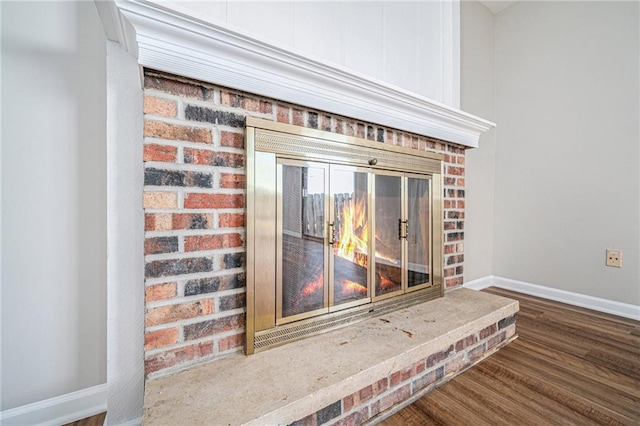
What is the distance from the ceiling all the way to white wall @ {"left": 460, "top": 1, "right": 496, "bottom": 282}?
0.03 meters

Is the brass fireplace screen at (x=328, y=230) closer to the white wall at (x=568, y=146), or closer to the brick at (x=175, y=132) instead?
the brick at (x=175, y=132)

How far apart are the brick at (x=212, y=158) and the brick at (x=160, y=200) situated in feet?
0.42

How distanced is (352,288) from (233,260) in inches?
23.2

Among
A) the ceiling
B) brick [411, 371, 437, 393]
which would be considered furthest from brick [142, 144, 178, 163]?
the ceiling

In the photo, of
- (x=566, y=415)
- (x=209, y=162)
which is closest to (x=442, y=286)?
(x=566, y=415)

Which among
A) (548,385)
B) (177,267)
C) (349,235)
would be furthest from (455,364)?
(177,267)

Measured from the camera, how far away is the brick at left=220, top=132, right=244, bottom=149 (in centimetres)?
106

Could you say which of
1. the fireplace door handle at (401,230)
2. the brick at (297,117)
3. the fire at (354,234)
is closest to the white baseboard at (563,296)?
the fireplace door handle at (401,230)

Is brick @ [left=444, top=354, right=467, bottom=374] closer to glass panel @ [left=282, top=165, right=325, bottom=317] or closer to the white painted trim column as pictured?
glass panel @ [left=282, top=165, right=325, bottom=317]

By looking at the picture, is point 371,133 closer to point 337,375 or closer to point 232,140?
point 232,140

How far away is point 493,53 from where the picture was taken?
8.89 ft

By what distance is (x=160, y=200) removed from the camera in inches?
37.5

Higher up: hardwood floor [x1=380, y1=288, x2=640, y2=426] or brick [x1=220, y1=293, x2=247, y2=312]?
brick [x1=220, y1=293, x2=247, y2=312]

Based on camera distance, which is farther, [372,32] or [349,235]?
[372,32]
